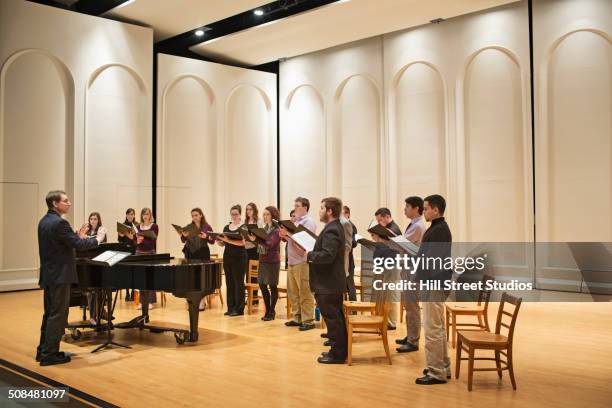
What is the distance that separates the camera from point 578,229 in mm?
9445

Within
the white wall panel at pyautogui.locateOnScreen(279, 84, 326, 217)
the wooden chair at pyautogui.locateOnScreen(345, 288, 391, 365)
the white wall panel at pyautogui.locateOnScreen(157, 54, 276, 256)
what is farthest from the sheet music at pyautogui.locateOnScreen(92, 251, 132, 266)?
the white wall panel at pyautogui.locateOnScreen(279, 84, 326, 217)

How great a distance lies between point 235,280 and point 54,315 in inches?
114

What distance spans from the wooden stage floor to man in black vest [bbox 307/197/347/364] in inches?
8.7

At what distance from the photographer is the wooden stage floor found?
14.3ft

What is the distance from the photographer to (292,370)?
204 inches

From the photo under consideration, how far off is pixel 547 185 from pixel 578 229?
871 millimetres

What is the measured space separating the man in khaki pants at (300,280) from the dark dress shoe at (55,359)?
2662 mm

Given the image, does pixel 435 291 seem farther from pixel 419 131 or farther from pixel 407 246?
pixel 419 131

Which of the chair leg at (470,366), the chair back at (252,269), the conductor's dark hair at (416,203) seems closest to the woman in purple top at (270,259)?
the chair back at (252,269)

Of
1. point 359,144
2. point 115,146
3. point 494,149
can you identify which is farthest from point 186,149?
point 494,149

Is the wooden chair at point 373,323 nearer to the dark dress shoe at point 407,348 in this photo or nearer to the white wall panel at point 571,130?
the dark dress shoe at point 407,348

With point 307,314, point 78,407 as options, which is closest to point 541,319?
point 307,314

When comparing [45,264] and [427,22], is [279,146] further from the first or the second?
[45,264]

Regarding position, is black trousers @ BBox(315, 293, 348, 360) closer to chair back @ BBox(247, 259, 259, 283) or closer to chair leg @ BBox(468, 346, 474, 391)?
chair leg @ BBox(468, 346, 474, 391)
